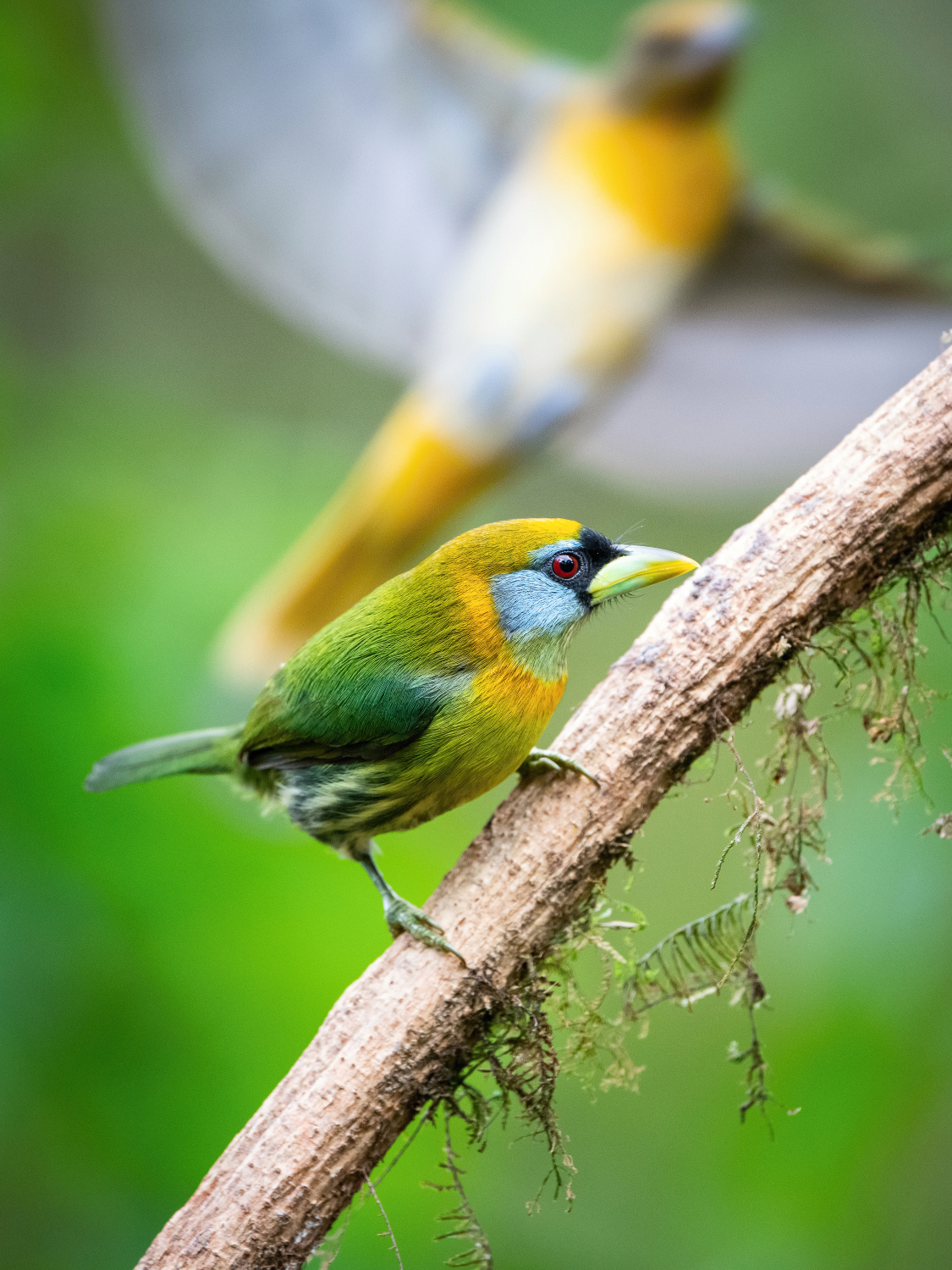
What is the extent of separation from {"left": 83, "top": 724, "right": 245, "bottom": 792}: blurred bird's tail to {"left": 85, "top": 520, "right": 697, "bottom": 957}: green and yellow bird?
224mm

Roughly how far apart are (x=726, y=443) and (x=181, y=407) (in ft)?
6.77

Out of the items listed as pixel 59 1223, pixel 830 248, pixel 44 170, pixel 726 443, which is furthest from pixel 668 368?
pixel 59 1223

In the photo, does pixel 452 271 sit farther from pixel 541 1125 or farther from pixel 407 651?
pixel 541 1125

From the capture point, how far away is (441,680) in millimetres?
1490

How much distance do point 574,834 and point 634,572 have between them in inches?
17.1

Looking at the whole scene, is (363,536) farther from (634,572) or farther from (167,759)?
(634,572)

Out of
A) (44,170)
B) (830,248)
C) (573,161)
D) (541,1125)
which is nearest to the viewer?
(541,1125)

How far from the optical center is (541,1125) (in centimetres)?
145

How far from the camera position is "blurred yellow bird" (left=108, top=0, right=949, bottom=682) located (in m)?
3.06

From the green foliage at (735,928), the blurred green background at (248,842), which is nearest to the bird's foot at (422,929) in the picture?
the green foliage at (735,928)

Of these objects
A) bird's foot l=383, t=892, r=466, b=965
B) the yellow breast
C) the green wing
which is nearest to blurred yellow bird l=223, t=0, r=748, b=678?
the yellow breast

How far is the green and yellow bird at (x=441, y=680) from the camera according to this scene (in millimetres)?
1470

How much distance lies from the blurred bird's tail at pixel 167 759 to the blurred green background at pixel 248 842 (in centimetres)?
100

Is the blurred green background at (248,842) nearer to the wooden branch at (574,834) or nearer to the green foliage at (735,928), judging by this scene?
the green foliage at (735,928)
